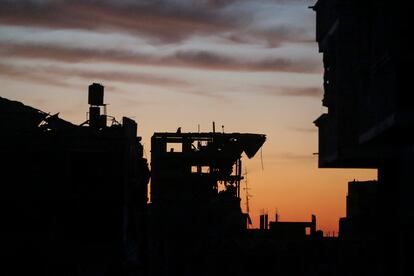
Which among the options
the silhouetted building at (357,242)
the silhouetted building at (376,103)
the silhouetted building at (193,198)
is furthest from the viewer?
the silhouetted building at (193,198)

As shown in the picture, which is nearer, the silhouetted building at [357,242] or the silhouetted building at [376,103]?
the silhouetted building at [376,103]

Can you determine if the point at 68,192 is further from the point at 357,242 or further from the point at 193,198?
the point at 193,198

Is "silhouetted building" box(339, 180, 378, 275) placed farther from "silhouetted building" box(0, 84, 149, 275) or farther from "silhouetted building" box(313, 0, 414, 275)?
"silhouetted building" box(313, 0, 414, 275)

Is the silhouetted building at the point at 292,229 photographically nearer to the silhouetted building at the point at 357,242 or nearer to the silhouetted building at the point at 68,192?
the silhouetted building at the point at 357,242

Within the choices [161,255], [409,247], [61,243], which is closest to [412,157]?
[409,247]

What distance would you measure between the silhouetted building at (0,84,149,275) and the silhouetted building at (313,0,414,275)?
57.5 feet

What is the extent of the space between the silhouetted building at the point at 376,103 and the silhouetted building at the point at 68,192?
57.5 feet

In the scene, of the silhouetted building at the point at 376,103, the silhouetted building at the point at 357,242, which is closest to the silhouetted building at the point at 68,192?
the silhouetted building at the point at 357,242

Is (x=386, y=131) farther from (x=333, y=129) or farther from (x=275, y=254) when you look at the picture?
(x=275, y=254)

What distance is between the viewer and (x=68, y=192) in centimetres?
3941

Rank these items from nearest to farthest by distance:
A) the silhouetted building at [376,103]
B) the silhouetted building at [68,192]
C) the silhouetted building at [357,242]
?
the silhouetted building at [376,103] < the silhouetted building at [357,242] < the silhouetted building at [68,192]

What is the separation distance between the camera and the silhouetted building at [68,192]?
127ft

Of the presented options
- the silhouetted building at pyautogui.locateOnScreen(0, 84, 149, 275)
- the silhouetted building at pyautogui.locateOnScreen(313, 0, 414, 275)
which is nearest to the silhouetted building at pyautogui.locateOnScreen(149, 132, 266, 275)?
the silhouetted building at pyautogui.locateOnScreen(0, 84, 149, 275)

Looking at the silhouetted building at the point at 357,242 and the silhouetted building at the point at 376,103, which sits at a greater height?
the silhouetted building at the point at 376,103
